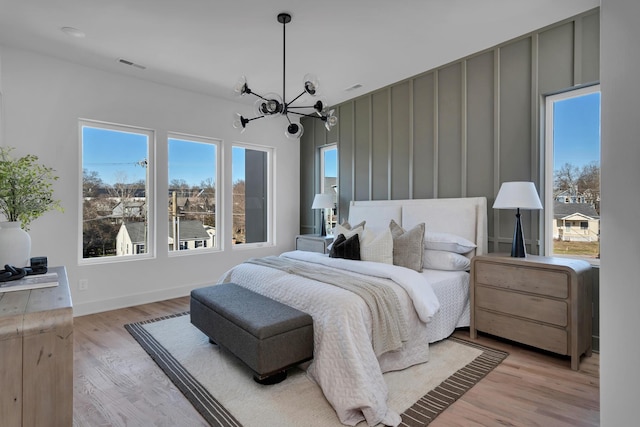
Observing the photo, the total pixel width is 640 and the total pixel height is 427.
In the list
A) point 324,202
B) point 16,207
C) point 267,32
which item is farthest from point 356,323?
point 324,202

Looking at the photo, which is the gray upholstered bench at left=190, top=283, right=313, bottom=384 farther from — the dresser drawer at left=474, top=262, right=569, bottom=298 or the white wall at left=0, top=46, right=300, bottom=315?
the white wall at left=0, top=46, right=300, bottom=315

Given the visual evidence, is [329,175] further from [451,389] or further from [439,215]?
[451,389]

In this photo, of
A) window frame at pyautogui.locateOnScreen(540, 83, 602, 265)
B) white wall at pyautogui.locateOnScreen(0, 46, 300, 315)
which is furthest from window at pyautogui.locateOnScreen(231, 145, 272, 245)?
window frame at pyautogui.locateOnScreen(540, 83, 602, 265)

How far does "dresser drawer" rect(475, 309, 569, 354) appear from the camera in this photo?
249 centimetres

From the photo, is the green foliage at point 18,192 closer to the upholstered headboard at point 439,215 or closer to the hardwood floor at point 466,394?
the hardwood floor at point 466,394

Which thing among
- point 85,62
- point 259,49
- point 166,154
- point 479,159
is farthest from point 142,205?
point 479,159

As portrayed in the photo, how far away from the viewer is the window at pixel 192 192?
4535mm

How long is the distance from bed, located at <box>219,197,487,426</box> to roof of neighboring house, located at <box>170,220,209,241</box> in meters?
1.68

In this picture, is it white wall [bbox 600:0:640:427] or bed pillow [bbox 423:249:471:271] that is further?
bed pillow [bbox 423:249:471:271]

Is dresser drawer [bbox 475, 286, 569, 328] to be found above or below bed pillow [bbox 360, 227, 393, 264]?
below

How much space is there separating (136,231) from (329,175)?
2.93 m

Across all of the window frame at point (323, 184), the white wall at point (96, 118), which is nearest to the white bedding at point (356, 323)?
the white wall at point (96, 118)

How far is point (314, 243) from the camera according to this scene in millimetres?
4875

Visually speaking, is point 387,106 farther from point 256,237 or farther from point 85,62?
point 85,62
